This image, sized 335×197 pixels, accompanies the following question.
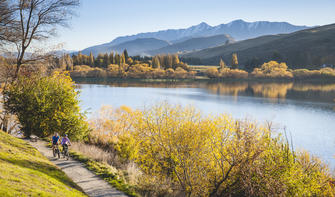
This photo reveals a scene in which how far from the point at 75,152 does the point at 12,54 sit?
925 cm

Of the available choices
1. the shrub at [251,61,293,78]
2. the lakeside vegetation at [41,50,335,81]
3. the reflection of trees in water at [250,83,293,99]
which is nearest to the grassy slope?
the reflection of trees in water at [250,83,293,99]

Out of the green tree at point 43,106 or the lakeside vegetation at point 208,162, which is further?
the green tree at point 43,106

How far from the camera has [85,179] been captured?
1420 centimetres

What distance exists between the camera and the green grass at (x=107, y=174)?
544 inches

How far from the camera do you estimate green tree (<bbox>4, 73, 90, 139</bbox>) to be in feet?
73.5

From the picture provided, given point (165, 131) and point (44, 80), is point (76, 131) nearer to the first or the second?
point (44, 80)

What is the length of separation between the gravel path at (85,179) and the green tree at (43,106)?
5.48 metres

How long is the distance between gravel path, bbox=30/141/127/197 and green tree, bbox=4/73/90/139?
548cm

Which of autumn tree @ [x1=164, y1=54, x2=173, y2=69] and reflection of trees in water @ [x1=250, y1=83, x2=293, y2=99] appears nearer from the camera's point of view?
reflection of trees in water @ [x1=250, y1=83, x2=293, y2=99]

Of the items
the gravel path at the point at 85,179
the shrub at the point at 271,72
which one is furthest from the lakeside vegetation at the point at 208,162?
the shrub at the point at 271,72

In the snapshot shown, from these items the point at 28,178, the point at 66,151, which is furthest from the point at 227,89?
the point at 28,178

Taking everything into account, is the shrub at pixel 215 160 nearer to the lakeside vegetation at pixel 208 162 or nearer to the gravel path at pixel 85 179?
the lakeside vegetation at pixel 208 162

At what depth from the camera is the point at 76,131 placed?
77.7ft

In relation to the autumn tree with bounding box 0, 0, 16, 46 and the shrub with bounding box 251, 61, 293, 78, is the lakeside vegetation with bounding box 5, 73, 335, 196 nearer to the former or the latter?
the autumn tree with bounding box 0, 0, 16, 46
